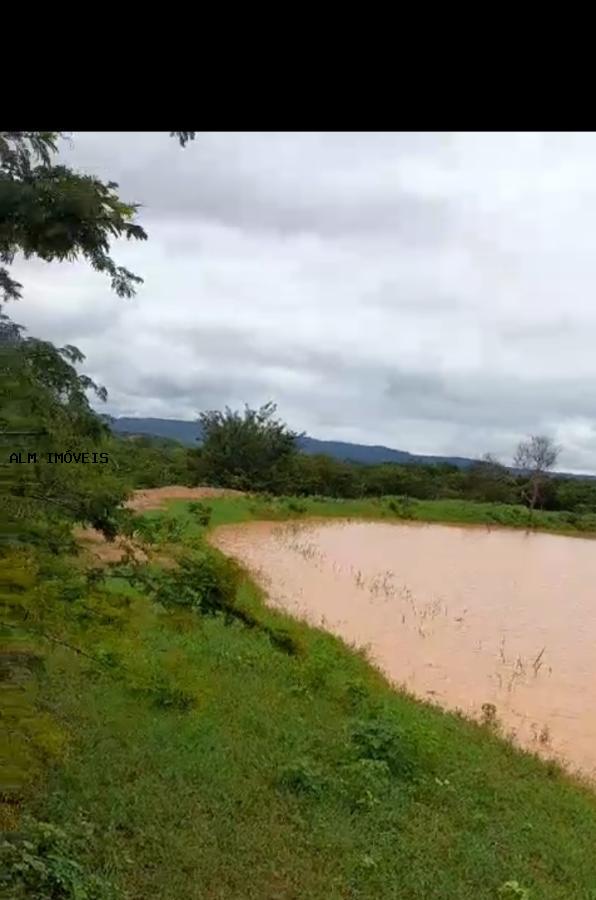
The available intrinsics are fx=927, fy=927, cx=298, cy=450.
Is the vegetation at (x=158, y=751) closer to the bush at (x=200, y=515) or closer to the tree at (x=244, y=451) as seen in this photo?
the bush at (x=200, y=515)

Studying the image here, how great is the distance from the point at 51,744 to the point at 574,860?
2744 millimetres

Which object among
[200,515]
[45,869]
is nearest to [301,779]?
[45,869]

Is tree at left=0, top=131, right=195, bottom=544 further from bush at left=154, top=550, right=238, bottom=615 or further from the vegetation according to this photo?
bush at left=154, top=550, right=238, bottom=615

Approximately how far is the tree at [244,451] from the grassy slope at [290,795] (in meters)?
23.3

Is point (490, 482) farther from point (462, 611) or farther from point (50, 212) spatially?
point (50, 212)

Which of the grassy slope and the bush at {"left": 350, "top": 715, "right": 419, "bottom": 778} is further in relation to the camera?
the bush at {"left": 350, "top": 715, "right": 419, "bottom": 778}

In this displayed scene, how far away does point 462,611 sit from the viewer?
13023mm

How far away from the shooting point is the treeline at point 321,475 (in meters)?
30.9

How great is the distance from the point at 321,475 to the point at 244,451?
3635 mm

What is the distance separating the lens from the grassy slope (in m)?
4.18

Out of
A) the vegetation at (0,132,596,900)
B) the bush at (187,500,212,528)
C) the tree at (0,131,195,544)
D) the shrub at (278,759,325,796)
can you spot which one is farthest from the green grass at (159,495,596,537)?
the tree at (0,131,195,544)

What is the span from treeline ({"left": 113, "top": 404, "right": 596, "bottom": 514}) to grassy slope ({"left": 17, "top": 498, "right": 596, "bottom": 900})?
762 inches
